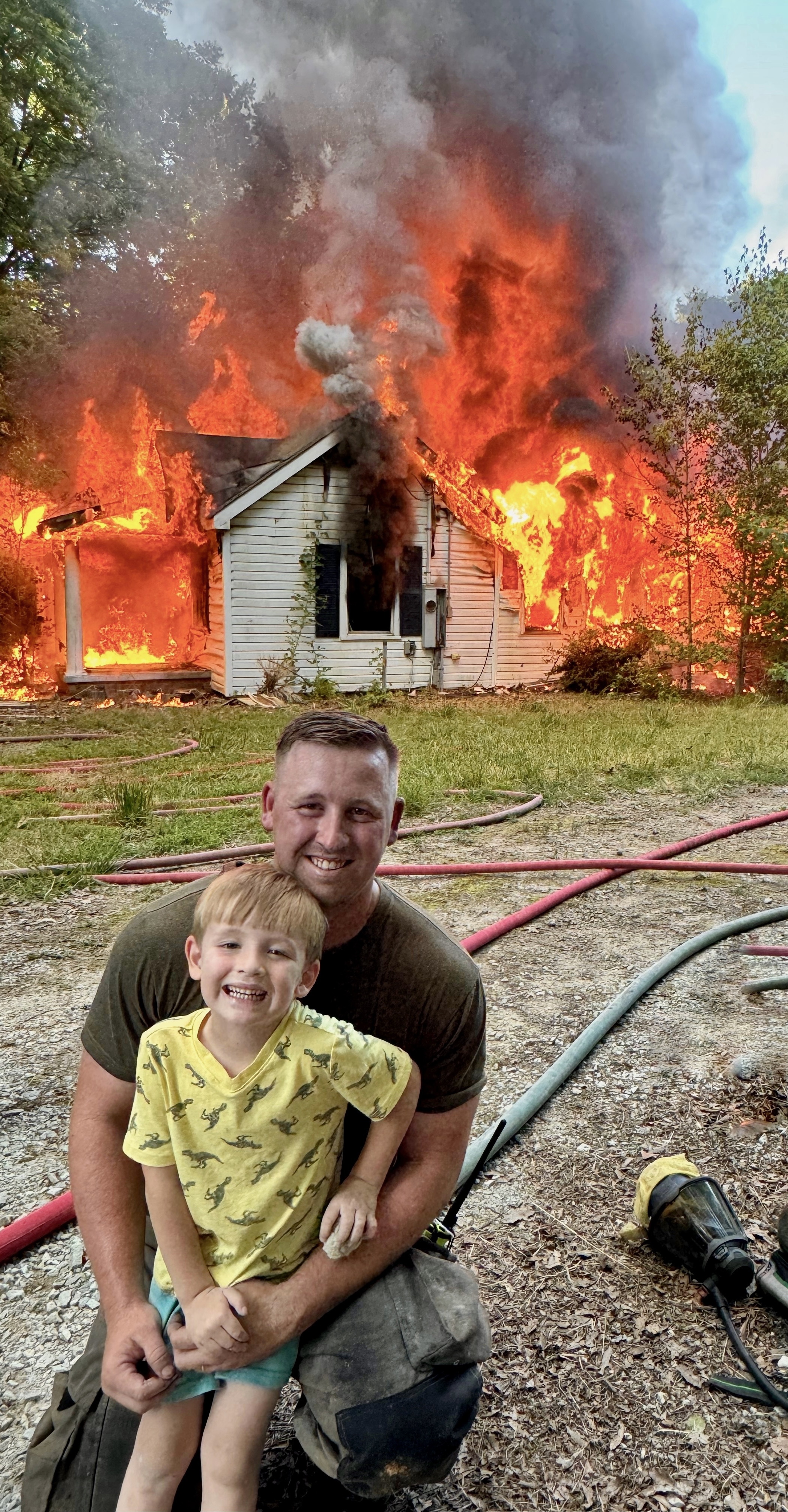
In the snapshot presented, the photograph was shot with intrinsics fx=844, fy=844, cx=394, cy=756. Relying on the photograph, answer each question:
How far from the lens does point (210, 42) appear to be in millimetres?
26891

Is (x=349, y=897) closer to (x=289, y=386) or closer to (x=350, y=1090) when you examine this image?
(x=350, y=1090)

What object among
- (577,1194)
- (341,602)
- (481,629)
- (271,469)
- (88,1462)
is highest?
(271,469)

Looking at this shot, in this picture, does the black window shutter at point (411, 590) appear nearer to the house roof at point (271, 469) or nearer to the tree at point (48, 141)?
the house roof at point (271, 469)

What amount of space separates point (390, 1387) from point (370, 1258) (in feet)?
0.60

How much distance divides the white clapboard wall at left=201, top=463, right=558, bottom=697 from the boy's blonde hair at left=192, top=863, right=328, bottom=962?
13.6 metres

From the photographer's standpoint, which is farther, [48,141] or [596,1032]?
[48,141]

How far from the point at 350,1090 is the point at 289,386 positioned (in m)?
22.2

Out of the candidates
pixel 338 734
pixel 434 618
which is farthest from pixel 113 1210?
pixel 434 618

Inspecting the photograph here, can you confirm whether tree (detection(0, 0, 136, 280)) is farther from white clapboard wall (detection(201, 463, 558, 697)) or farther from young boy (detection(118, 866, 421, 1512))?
young boy (detection(118, 866, 421, 1512))

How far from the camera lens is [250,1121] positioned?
1.35m

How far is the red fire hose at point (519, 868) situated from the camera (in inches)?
91.1

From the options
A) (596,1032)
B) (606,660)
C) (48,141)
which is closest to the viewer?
(596,1032)

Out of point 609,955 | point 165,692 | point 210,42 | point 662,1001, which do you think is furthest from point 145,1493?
point 210,42

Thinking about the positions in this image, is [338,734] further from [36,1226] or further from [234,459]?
[234,459]
